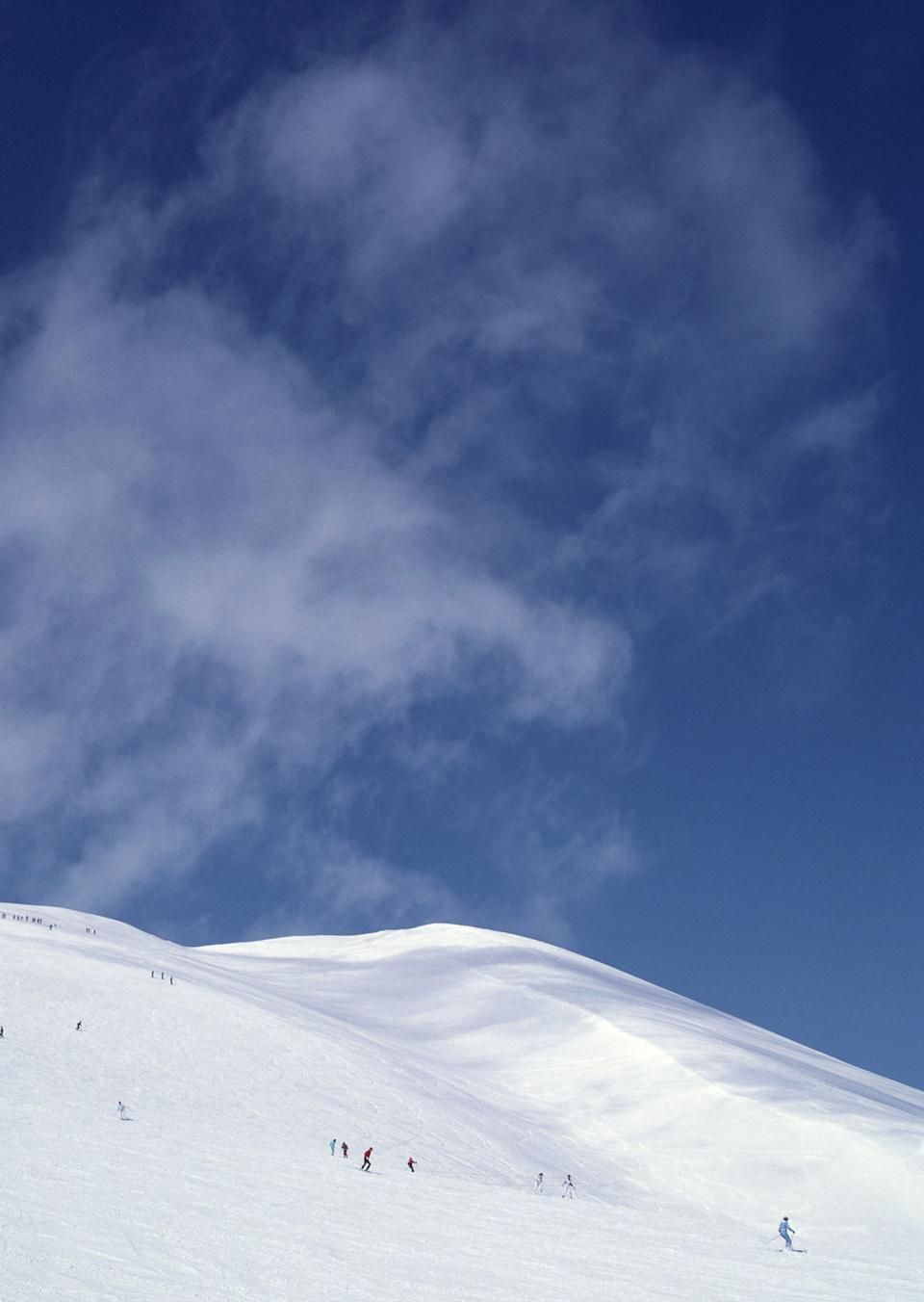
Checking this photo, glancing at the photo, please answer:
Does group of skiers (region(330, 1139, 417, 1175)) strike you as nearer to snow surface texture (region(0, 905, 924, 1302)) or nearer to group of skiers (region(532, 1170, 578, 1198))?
snow surface texture (region(0, 905, 924, 1302))

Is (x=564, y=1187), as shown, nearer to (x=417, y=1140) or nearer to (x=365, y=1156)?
(x=417, y=1140)

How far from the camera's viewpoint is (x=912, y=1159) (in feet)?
114

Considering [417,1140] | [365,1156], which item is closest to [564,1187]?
[417,1140]


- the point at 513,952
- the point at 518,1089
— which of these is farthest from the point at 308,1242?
the point at 513,952

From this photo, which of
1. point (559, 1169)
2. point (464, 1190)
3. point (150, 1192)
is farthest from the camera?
point (559, 1169)

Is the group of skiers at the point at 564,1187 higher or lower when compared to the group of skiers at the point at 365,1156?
higher

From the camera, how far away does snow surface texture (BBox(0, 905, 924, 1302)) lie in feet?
53.3

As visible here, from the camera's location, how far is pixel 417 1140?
33.2m

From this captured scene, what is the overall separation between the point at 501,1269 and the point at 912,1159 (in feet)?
75.0

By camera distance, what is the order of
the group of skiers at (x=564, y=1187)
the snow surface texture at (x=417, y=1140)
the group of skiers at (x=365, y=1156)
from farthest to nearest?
the group of skiers at (x=564, y=1187) < the group of skiers at (x=365, y=1156) < the snow surface texture at (x=417, y=1140)

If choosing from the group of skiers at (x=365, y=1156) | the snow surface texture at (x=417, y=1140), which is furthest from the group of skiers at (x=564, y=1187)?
the group of skiers at (x=365, y=1156)

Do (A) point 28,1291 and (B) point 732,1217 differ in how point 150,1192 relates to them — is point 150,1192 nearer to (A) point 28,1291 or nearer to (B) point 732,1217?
(A) point 28,1291

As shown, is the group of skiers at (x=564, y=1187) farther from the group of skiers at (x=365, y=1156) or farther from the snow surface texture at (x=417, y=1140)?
the group of skiers at (x=365, y=1156)

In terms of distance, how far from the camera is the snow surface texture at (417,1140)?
639 inches
